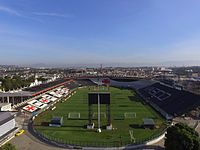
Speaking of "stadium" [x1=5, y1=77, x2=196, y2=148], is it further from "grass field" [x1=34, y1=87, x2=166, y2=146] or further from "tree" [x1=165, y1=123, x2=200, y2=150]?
"tree" [x1=165, y1=123, x2=200, y2=150]

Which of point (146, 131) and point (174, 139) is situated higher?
point (174, 139)

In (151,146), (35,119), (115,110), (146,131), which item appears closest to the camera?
(151,146)

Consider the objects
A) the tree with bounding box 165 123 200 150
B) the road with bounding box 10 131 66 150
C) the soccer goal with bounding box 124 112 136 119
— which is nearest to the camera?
the tree with bounding box 165 123 200 150

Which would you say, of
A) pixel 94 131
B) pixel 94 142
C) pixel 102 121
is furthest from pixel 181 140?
pixel 102 121

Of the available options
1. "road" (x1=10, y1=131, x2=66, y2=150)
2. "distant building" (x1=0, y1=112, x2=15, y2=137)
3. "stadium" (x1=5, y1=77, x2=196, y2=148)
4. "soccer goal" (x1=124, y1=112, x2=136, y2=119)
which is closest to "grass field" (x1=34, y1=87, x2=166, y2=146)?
"stadium" (x1=5, y1=77, x2=196, y2=148)

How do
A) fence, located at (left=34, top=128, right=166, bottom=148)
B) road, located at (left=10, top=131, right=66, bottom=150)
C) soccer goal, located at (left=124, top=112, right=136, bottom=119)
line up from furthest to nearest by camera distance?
soccer goal, located at (left=124, top=112, right=136, bottom=119) → fence, located at (left=34, top=128, right=166, bottom=148) → road, located at (left=10, top=131, right=66, bottom=150)

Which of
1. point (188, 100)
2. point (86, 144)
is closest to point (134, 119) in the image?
point (188, 100)

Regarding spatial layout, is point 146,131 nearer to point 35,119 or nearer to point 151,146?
point 151,146
